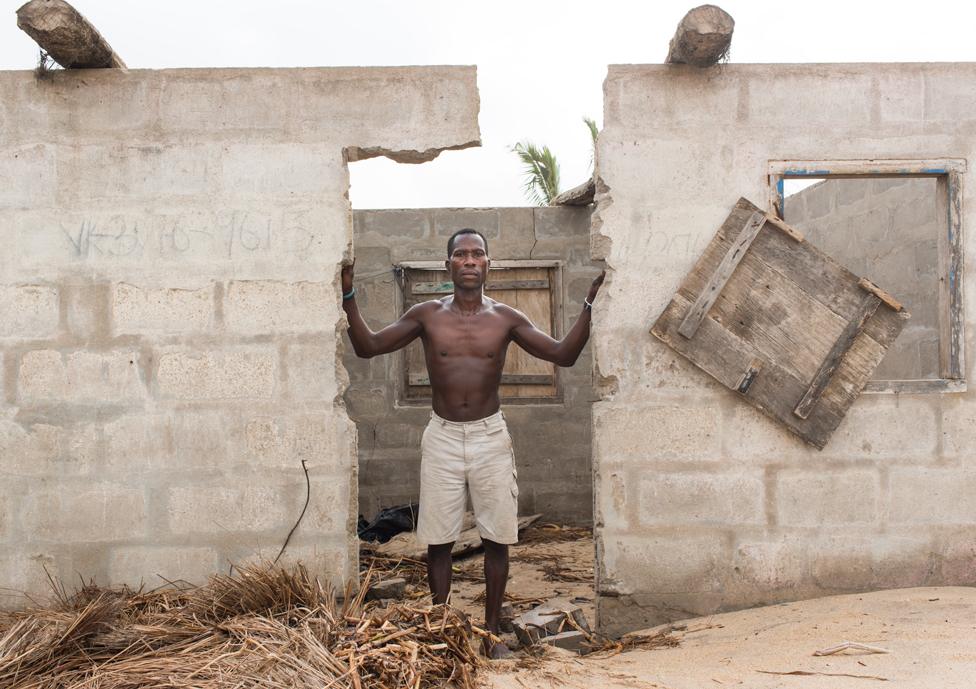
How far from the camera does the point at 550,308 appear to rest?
A: 829 cm

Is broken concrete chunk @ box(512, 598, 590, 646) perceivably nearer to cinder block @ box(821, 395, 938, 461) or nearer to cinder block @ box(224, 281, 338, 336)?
cinder block @ box(821, 395, 938, 461)

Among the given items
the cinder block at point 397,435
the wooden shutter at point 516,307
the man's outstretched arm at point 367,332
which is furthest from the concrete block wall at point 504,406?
the man's outstretched arm at point 367,332

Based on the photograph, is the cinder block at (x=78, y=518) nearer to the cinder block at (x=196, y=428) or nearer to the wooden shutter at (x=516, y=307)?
the cinder block at (x=196, y=428)

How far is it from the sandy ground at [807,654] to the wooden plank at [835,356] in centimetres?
91

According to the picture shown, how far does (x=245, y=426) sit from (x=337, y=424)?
0.42m

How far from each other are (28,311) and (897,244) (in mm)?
5735

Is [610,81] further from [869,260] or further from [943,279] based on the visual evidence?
[869,260]

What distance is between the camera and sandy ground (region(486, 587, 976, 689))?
11.4ft

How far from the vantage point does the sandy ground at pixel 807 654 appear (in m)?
3.48

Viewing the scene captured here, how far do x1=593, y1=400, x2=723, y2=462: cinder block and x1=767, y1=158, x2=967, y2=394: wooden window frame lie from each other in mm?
854

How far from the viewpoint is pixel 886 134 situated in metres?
4.58

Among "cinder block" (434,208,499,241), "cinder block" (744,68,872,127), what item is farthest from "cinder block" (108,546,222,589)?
"cinder block" (434,208,499,241)

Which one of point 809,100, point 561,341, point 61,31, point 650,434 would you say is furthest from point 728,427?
point 61,31

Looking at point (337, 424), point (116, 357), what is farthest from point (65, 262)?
point (337, 424)
